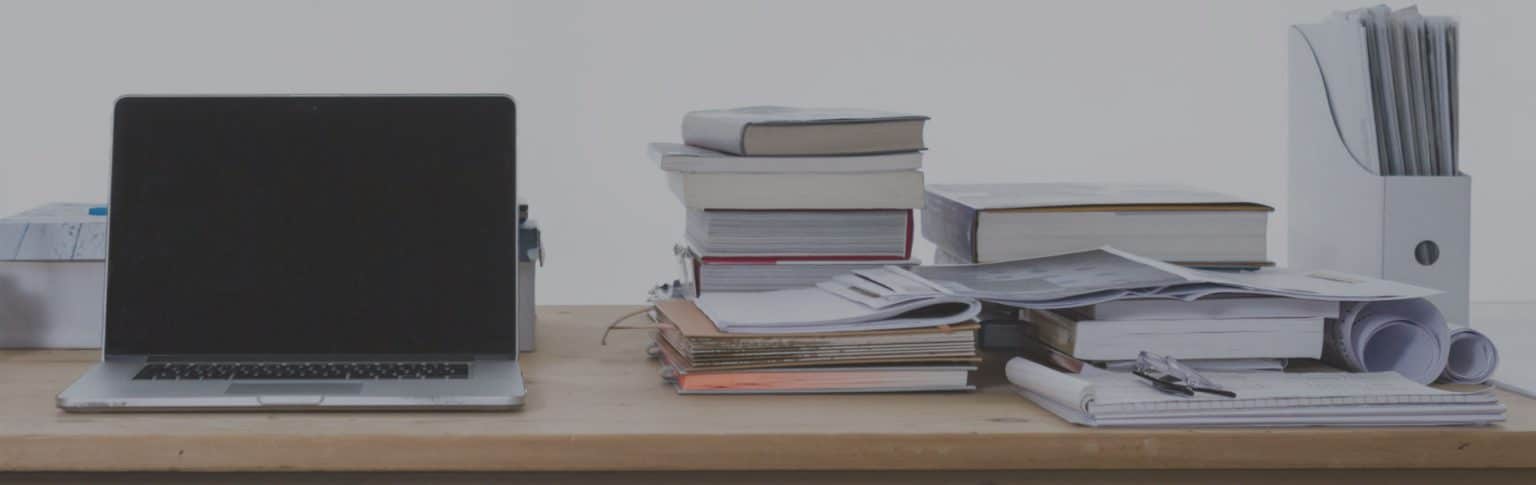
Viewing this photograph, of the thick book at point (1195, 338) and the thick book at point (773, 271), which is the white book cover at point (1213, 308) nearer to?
the thick book at point (1195, 338)

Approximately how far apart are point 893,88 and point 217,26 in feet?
3.23

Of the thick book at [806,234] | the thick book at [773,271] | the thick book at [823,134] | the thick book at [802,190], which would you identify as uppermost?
the thick book at [823,134]

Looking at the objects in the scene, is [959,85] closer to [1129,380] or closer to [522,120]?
[522,120]

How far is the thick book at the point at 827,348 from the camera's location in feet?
3.25

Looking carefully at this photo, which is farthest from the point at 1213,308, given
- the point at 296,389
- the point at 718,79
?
the point at 718,79

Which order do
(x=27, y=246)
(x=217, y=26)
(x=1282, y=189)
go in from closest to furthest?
1. (x=27, y=246)
2. (x=217, y=26)
3. (x=1282, y=189)

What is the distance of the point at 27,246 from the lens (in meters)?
1.15

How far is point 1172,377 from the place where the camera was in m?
0.95

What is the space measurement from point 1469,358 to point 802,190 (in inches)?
20.0

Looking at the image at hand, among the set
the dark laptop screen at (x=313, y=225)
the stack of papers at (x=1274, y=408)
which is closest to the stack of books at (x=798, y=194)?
the dark laptop screen at (x=313, y=225)

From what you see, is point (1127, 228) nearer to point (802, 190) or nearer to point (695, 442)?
point (802, 190)

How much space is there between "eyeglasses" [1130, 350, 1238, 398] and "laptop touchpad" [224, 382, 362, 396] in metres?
0.52

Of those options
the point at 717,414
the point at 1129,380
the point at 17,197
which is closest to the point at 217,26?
the point at 17,197

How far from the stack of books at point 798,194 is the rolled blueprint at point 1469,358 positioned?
16.0 inches
